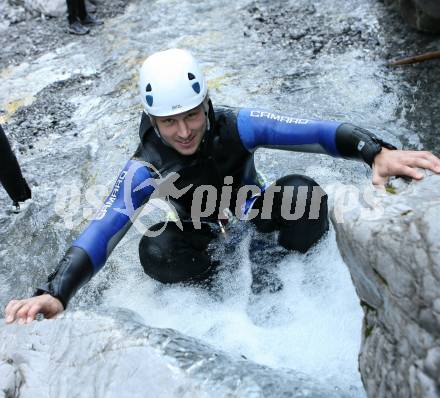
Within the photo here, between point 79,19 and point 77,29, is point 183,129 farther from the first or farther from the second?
point 79,19

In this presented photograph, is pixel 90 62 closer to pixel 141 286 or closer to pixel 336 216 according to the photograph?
pixel 141 286

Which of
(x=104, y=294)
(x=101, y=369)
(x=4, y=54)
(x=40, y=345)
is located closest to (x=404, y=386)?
(x=101, y=369)

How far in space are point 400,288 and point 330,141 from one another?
1.37 metres

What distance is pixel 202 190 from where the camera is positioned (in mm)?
3451

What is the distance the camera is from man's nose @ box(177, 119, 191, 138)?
309cm

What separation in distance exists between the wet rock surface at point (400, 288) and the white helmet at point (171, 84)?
137 centimetres

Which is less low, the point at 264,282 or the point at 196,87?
the point at 196,87

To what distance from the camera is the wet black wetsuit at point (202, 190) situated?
2.84 metres

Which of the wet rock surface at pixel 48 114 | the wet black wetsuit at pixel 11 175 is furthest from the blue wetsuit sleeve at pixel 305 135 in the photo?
the wet rock surface at pixel 48 114

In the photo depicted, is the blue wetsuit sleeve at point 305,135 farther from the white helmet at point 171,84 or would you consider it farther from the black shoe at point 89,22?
the black shoe at point 89,22

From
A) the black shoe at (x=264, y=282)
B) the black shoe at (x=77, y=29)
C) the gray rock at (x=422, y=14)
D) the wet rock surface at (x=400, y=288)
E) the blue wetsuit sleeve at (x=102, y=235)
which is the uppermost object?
the wet rock surface at (x=400, y=288)

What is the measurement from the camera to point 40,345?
2.42 metres

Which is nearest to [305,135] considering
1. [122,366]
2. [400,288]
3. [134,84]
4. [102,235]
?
[102,235]

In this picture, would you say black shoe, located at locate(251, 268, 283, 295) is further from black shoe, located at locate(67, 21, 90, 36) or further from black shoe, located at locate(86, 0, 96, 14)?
black shoe, located at locate(86, 0, 96, 14)
